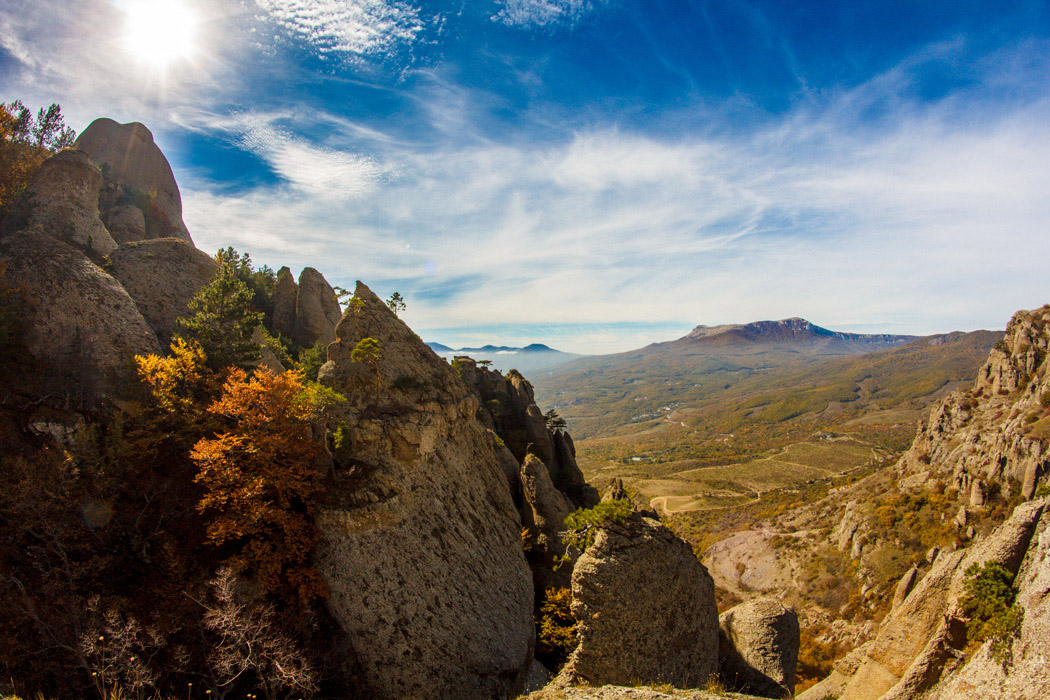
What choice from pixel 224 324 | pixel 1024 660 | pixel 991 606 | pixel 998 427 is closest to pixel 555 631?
pixel 991 606

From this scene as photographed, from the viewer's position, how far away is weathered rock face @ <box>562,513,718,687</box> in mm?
18891

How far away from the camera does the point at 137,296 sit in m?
36.2

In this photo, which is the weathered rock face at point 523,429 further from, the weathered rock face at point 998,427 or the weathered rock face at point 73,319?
the weathered rock face at point 998,427

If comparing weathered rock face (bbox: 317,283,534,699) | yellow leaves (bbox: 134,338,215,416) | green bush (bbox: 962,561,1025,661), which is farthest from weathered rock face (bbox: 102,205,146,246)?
green bush (bbox: 962,561,1025,661)

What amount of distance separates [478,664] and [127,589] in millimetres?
19246

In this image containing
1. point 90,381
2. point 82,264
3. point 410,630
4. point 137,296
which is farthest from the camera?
point 137,296

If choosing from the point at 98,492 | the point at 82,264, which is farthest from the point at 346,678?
the point at 82,264

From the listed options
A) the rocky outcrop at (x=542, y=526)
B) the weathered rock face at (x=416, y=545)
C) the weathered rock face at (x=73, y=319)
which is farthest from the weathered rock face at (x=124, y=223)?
the rocky outcrop at (x=542, y=526)

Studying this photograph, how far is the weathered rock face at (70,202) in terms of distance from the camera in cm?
3662

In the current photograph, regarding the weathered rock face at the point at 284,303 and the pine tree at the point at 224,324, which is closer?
the pine tree at the point at 224,324

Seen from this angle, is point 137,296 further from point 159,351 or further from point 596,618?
point 596,618

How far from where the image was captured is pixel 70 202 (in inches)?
1506

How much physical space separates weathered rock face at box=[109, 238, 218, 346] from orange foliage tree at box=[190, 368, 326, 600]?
2160 cm

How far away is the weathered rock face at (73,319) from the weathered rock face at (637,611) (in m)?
34.5
